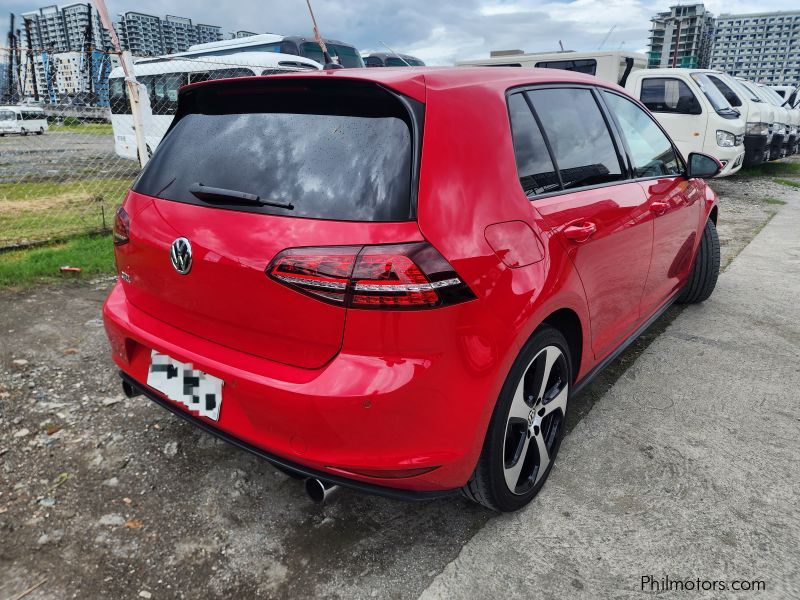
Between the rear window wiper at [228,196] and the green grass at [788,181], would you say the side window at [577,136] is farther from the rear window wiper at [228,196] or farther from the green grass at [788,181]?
the green grass at [788,181]

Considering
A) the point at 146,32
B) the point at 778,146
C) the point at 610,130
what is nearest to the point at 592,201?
the point at 610,130

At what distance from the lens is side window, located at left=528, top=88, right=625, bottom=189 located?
2.40m

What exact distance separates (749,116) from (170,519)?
12313 millimetres

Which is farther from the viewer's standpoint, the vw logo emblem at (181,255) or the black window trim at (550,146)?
the black window trim at (550,146)

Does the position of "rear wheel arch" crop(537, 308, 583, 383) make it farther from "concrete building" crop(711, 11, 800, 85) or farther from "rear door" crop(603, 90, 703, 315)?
"concrete building" crop(711, 11, 800, 85)

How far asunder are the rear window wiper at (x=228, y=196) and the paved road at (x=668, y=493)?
1313 mm

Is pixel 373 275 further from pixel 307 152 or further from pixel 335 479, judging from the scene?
pixel 335 479

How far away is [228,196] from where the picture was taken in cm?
190

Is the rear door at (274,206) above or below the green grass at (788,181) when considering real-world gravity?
above

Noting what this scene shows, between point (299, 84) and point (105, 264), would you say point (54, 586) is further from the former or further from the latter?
point (105, 264)

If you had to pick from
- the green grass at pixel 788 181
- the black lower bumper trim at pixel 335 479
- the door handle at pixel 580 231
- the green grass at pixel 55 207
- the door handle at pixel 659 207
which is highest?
the door handle at pixel 580 231

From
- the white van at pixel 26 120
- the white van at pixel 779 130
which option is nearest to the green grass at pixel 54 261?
the white van at pixel 26 120

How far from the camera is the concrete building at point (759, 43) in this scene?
114938mm

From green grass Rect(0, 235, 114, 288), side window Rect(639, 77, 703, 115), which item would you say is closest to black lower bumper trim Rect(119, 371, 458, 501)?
green grass Rect(0, 235, 114, 288)
